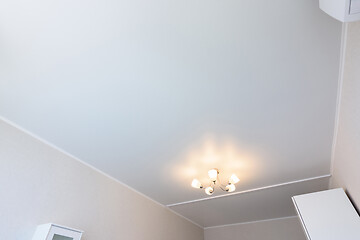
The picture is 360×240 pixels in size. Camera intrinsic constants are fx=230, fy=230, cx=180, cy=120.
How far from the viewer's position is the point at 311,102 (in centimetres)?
185

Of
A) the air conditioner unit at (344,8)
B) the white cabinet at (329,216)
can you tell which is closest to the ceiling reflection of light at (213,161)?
the white cabinet at (329,216)

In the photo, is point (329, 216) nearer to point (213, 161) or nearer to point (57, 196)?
point (213, 161)

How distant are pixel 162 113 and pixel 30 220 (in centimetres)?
146

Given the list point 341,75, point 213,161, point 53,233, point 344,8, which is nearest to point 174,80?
point 344,8

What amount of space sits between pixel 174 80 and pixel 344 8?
1.04m

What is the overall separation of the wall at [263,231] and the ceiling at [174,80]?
2508mm

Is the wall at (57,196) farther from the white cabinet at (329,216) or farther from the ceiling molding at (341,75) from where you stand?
the ceiling molding at (341,75)

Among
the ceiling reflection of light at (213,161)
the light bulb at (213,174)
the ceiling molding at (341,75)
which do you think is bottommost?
the ceiling molding at (341,75)

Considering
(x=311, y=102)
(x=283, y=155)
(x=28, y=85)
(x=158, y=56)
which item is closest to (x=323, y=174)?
(x=283, y=155)

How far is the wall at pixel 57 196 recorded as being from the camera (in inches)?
74.9

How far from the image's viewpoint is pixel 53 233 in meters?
1.89

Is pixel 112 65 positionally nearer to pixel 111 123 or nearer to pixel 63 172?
pixel 111 123

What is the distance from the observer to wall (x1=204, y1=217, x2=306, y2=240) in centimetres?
461

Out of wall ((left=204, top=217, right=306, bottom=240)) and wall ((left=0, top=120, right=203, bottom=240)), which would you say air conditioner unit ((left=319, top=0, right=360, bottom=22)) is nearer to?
wall ((left=0, top=120, right=203, bottom=240))
